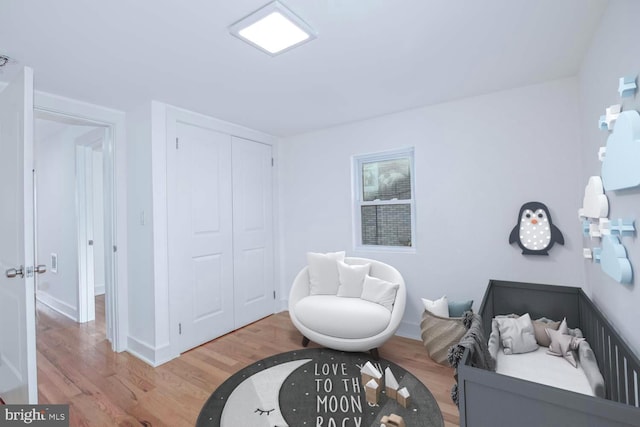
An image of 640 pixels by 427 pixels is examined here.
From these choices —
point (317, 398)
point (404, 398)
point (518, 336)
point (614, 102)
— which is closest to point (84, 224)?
point (317, 398)

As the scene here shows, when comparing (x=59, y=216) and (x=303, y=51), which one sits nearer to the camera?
(x=303, y=51)

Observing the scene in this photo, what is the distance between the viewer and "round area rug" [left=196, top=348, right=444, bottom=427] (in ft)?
6.13

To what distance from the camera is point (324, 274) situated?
3068mm

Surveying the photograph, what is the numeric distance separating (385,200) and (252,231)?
5.36ft

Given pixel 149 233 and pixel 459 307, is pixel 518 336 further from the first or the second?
pixel 149 233

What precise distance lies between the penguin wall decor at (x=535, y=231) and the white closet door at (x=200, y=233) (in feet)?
9.26

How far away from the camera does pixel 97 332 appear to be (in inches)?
133

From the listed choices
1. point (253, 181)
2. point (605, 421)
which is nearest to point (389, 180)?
point (253, 181)

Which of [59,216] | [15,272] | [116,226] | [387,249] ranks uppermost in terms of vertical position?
[59,216]

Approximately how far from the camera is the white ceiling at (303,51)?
153 centimetres

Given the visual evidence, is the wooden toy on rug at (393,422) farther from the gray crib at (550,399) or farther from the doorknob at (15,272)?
the doorknob at (15,272)

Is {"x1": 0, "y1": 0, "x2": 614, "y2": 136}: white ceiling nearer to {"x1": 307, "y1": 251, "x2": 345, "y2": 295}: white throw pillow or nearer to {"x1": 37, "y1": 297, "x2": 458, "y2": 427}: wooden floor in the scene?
{"x1": 307, "y1": 251, "x2": 345, "y2": 295}: white throw pillow

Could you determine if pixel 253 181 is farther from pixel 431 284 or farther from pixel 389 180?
pixel 431 284

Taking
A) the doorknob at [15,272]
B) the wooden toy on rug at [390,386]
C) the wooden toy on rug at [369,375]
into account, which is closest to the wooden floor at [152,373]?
the wooden toy on rug at [390,386]
